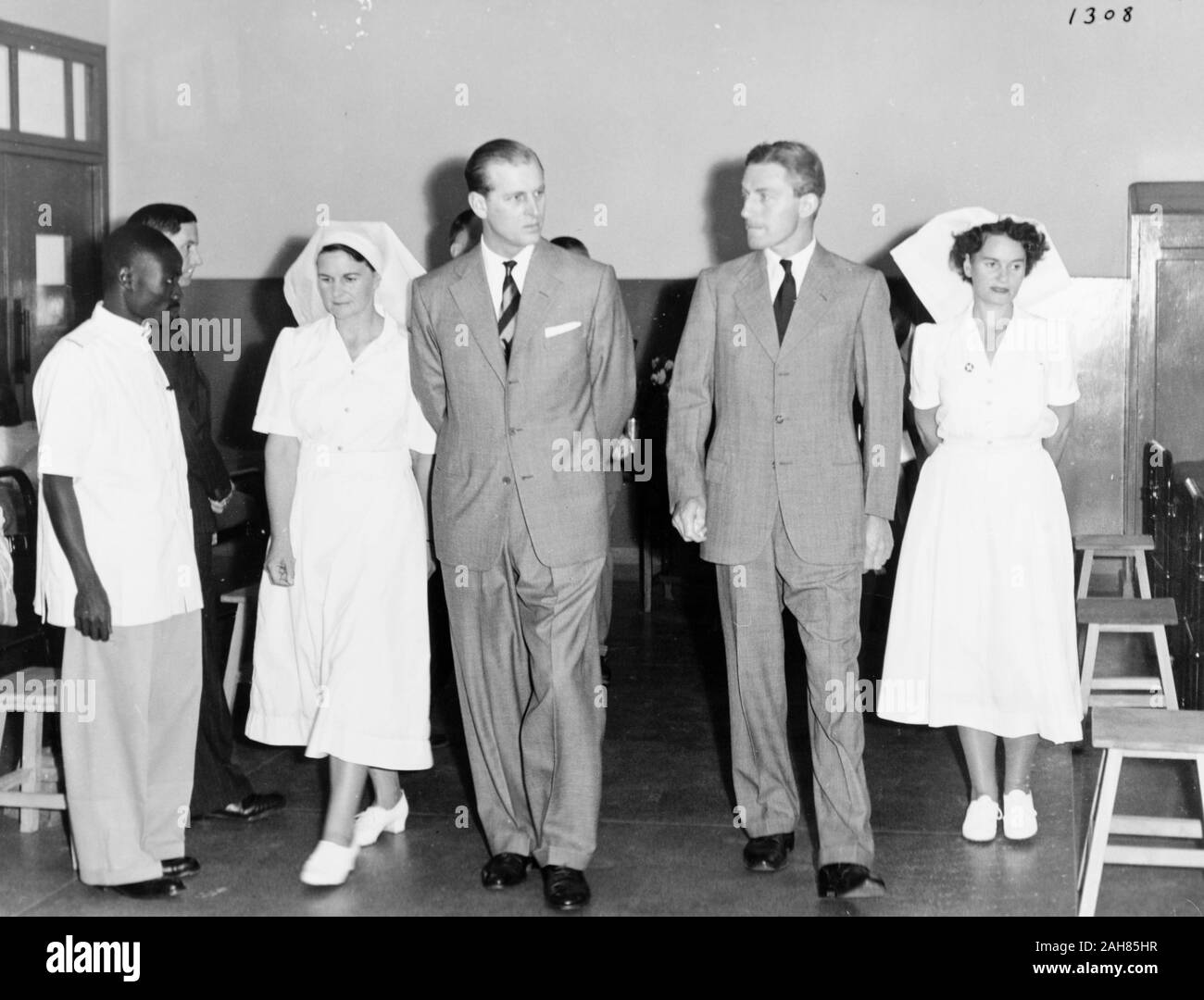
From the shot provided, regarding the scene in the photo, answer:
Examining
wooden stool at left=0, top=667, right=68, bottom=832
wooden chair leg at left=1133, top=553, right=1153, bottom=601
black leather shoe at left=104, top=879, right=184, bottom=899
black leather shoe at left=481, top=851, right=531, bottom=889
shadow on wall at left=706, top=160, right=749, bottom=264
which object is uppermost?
shadow on wall at left=706, top=160, right=749, bottom=264

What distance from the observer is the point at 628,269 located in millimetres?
9266

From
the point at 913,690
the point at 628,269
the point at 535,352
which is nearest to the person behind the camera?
the point at 535,352

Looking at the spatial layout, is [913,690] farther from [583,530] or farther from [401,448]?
[401,448]

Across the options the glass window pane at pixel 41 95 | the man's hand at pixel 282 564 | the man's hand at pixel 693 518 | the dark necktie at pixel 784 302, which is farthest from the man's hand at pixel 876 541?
the glass window pane at pixel 41 95

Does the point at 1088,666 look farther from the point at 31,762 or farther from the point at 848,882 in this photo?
the point at 31,762

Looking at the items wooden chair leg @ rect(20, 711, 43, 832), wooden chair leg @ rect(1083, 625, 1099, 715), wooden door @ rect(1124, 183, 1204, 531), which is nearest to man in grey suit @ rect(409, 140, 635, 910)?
wooden chair leg @ rect(20, 711, 43, 832)

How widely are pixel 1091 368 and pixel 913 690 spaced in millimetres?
4808

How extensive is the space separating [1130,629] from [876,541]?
1939 mm

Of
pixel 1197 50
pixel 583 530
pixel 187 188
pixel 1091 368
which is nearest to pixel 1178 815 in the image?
pixel 583 530

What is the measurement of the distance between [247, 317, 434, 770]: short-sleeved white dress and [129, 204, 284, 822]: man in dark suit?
472 mm

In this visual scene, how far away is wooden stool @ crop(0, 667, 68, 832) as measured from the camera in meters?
4.44

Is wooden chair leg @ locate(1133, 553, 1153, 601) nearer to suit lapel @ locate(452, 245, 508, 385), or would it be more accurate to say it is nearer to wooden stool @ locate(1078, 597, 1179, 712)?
wooden stool @ locate(1078, 597, 1179, 712)

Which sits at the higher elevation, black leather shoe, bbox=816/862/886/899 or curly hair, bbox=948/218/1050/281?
curly hair, bbox=948/218/1050/281

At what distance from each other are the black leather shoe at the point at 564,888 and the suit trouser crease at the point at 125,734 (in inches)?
41.3
